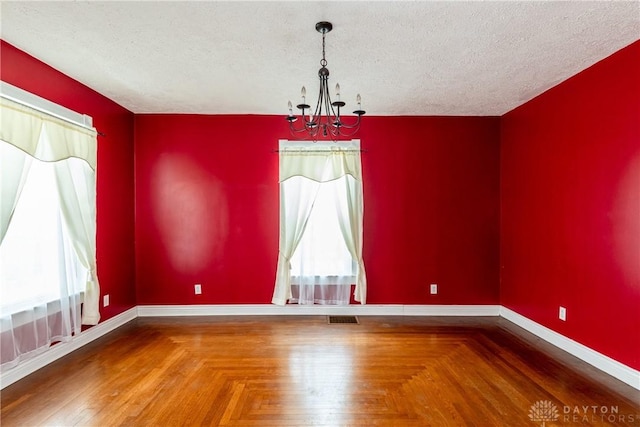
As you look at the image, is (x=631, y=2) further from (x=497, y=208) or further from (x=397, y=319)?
(x=397, y=319)

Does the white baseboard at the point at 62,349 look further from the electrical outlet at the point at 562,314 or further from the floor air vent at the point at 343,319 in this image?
the electrical outlet at the point at 562,314

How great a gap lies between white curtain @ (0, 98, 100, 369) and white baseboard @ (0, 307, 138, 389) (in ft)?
0.46

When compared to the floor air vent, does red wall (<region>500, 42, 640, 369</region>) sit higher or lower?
higher

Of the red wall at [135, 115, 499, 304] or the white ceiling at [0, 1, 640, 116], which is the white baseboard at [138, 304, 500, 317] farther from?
the white ceiling at [0, 1, 640, 116]

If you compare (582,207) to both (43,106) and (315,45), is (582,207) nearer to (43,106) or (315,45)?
(315,45)

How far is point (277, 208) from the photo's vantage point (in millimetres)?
4152

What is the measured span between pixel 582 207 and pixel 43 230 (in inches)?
177

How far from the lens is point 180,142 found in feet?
13.5

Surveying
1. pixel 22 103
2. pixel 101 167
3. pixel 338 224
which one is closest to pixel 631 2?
pixel 338 224

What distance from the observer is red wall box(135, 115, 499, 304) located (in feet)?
13.5

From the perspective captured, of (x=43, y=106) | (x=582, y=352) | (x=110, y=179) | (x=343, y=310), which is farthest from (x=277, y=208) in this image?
(x=582, y=352)

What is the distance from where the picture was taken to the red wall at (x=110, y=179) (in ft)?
9.44

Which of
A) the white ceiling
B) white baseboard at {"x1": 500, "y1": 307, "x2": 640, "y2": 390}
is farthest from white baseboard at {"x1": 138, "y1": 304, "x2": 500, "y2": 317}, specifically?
the white ceiling

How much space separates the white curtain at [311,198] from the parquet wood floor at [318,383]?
2.32ft
